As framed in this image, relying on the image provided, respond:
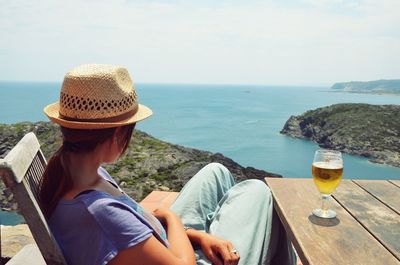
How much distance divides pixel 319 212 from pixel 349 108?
244 feet

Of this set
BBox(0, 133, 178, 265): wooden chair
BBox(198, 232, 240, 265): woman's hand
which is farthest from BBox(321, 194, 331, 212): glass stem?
BBox(0, 133, 178, 265): wooden chair

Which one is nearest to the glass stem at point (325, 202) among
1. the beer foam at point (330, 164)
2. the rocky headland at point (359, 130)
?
the beer foam at point (330, 164)

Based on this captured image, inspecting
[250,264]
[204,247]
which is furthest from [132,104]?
[250,264]

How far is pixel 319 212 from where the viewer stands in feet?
5.54

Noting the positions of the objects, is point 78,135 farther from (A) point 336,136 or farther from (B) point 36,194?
(A) point 336,136

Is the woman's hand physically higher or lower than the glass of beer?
lower

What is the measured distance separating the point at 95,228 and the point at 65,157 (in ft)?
0.92

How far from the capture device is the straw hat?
1.30m

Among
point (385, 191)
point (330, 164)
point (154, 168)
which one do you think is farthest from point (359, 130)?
point (330, 164)

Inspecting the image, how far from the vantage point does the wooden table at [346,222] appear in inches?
52.9

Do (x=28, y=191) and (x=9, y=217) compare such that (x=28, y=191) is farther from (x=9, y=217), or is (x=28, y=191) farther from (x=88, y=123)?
(x=9, y=217)

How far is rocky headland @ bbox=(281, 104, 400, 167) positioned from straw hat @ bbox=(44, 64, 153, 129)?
193ft

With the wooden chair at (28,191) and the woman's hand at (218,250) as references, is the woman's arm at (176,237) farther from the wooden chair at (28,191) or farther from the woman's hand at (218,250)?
the wooden chair at (28,191)

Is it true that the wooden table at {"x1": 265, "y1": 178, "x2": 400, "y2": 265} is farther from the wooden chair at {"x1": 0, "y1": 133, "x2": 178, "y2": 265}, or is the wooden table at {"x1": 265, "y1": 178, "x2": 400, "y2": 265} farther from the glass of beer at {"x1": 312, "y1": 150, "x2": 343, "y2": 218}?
the wooden chair at {"x1": 0, "y1": 133, "x2": 178, "y2": 265}
